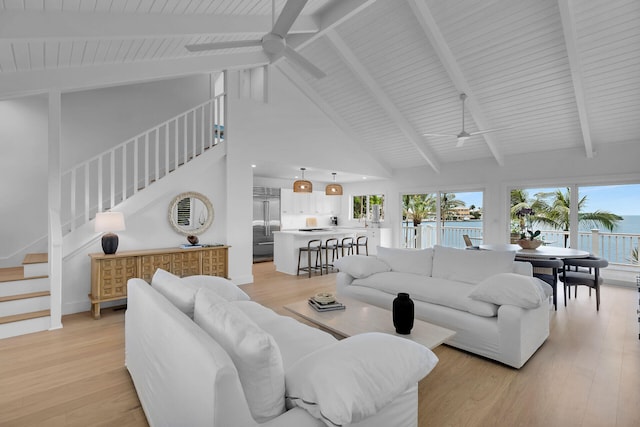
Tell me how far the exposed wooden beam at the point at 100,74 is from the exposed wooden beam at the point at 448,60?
2981 millimetres

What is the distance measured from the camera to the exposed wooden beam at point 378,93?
527cm

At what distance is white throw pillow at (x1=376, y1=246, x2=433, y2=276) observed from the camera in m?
3.92

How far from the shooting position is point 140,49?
3830mm

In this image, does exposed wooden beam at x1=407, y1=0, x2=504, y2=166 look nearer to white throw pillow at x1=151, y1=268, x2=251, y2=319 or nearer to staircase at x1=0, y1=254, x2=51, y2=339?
white throw pillow at x1=151, y1=268, x2=251, y2=319

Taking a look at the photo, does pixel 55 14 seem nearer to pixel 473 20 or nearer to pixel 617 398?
pixel 473 20

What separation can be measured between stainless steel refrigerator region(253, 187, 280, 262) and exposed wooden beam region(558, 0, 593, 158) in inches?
261

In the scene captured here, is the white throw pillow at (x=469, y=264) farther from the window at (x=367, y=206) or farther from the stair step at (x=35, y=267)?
the window at (x=367, y=206)

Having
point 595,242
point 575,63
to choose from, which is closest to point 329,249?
point 575,63

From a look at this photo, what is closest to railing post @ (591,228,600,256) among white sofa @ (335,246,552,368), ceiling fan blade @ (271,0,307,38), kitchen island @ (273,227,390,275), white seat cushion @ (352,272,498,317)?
white sofa @ (335,246,552,368)

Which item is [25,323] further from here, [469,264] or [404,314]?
[469,264]

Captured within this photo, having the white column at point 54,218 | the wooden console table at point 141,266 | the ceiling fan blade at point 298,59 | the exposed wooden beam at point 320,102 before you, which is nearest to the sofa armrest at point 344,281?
the wooden console table at point 141,266

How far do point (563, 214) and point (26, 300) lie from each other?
904 centimetres

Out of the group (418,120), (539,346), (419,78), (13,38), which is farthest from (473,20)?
(13,38)

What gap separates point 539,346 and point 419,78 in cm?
438
